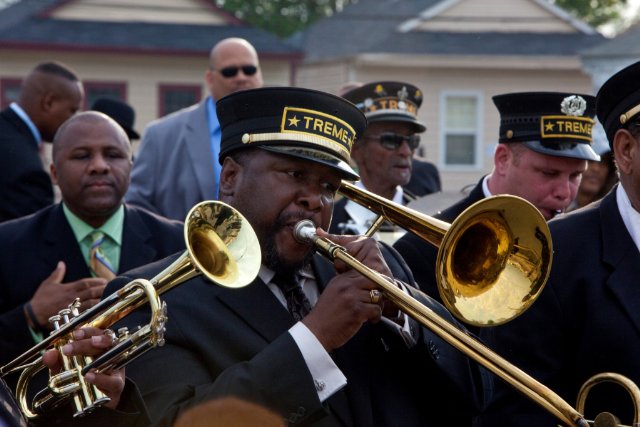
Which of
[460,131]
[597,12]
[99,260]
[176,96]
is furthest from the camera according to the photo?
[597,12]

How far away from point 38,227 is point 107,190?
367 mm

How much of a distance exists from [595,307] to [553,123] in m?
2.14

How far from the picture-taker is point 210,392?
3.70 m

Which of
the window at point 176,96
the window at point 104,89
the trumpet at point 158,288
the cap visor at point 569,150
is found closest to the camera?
the trumpet at point 158,288

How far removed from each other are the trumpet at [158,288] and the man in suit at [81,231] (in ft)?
6.89

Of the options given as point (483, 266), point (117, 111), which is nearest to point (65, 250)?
point (483, 266)

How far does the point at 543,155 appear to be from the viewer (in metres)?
6.22

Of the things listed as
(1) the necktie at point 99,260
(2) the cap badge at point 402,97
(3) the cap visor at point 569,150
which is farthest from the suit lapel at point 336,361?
(2) the cap badge at point 402,97

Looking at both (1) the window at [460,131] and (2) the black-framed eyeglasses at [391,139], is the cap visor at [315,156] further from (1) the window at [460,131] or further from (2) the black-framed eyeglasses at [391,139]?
(1) the window at [460,131]

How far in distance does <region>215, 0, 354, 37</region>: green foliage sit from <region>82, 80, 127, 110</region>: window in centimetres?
1426

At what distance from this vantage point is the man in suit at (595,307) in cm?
418

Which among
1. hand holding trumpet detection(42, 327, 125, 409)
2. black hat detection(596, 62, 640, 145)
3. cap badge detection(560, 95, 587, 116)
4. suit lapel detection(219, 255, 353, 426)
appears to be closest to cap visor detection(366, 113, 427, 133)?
cap badge detection(560, 95, 587, 116)

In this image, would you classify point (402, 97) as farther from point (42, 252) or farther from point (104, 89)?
point (104, 89)

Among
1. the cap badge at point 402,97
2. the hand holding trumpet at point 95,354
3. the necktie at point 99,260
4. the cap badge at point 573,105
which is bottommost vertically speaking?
the necktie at point 99,260
